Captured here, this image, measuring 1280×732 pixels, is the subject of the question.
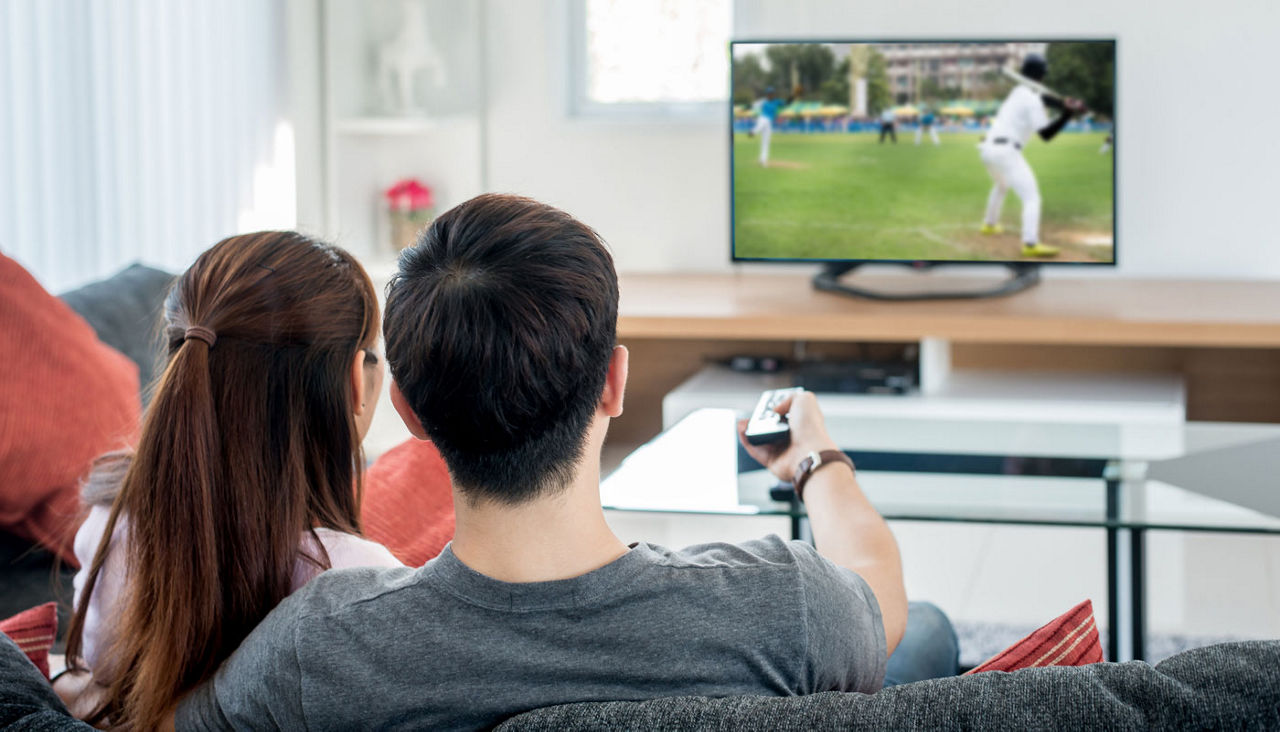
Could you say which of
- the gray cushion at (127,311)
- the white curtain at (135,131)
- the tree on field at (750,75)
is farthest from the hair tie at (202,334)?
the tree on field at (750,75)

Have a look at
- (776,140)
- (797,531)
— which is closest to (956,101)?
(776,140)

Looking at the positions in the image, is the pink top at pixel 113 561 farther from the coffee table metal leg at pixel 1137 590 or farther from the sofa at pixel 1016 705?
the coffee table metal leg at pixel 1137 590

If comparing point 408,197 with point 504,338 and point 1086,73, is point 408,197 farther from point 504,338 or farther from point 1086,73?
point 504,338

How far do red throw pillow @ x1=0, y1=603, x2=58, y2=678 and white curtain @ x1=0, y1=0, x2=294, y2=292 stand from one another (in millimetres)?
2179

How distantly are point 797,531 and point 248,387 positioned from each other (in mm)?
1277

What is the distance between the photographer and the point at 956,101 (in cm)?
346

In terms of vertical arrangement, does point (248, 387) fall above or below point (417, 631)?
Answer: above

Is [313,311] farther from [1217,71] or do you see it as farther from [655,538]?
[1217,71]

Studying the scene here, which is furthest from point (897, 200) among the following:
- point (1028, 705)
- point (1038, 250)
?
point (1028, 705)

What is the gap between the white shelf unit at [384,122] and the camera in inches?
159

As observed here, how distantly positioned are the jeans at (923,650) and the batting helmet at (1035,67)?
6.68 feet

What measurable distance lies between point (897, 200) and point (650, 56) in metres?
1.06

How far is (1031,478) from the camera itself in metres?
1.94

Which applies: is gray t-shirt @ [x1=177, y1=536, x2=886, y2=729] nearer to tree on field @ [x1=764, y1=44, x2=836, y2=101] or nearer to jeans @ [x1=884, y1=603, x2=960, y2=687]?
jeans @ [x1=884, y1=603, x2=960, y2=687]
